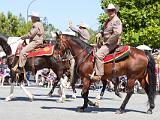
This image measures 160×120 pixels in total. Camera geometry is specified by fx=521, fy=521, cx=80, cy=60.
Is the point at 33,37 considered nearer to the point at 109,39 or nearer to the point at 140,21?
the point at 109,39

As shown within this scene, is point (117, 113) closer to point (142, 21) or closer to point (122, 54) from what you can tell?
point (122, 54)

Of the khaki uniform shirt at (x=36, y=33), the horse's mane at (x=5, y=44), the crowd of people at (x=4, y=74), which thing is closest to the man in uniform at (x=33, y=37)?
the khaki uniform shirt at (x=36, y=33)

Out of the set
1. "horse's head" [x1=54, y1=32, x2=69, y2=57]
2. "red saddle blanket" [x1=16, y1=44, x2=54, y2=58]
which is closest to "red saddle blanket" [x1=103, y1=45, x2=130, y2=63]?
"horse's head" [x1=54, y1=32, x2=69, y2=57]

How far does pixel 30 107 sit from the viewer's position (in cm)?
1602

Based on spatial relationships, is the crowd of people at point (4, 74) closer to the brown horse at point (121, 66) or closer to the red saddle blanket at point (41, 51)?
the red saddle blanket at point (41, 51)

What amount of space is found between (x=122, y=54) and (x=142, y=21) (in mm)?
35454

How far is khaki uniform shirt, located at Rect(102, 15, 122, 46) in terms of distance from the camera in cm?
1473

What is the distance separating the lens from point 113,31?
14812 millimetres

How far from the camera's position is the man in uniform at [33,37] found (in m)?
18.1

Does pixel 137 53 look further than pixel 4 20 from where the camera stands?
No

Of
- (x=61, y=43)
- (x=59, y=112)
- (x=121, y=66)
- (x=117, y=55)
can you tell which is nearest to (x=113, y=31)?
(x=117, y=55)

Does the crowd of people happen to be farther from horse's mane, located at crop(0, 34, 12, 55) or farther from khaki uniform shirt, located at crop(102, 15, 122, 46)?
khaki uniform shirt, located at crop(102, 15, 122, 46)

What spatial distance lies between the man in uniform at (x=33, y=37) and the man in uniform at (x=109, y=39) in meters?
3.78

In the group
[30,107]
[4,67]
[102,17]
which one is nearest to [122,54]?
[30,107]
